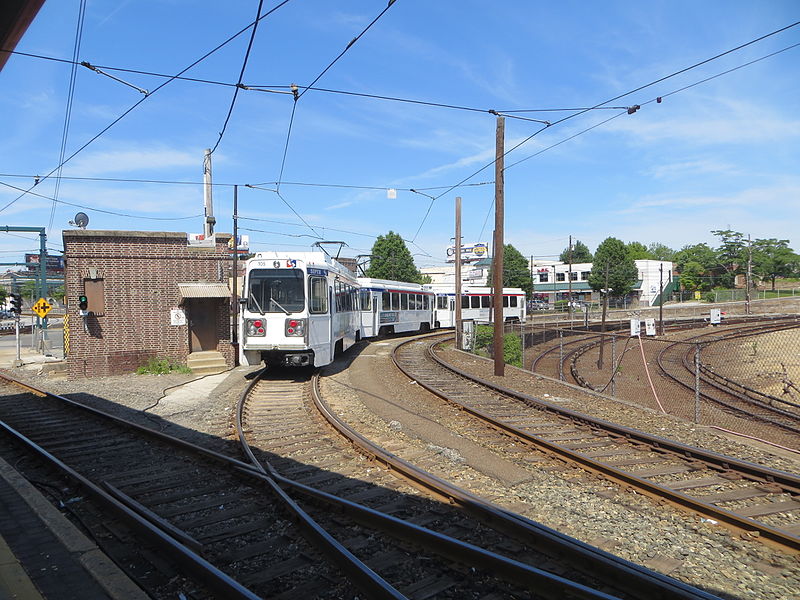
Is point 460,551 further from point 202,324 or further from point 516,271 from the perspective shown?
point 516,271

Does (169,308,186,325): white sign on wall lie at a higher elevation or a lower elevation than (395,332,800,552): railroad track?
higher

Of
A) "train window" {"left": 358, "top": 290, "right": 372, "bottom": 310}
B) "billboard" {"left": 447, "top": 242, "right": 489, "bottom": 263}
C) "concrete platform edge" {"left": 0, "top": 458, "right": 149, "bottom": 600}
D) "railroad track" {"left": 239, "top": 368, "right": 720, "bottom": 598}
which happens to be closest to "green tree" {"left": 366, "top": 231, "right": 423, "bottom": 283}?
"billboard" {"left": 447, "top": 242, "right": 489, "bottom": 263}

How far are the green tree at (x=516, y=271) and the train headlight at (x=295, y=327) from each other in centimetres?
6224

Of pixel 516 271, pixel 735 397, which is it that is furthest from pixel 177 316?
pixel 516 271

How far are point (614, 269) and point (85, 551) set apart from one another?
75.7m

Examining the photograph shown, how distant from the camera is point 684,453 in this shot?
7699mm

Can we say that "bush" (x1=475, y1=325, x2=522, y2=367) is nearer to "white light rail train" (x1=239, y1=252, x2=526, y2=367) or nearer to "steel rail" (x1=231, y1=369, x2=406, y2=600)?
"white light rail train" (x1=239, y1=252, x2=526, y2=367)

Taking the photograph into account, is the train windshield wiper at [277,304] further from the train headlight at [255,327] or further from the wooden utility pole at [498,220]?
the wooden utility pole at [498,220]

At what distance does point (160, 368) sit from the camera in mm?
18031

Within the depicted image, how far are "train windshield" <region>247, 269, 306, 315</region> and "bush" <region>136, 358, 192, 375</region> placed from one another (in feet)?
17.9

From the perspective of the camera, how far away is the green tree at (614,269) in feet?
243

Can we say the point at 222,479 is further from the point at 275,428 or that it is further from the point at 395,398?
the point at 395,398

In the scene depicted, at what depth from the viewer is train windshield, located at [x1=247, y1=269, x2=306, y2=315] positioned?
14.2 m

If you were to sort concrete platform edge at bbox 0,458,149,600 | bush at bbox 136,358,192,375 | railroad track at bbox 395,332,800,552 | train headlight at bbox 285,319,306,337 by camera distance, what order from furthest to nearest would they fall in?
bush at bbox 136,358,192,375 < train headlight at bbox 285,319,306,337 < railroad track at bbox 395,332,800,552 < concrete platform edge at bbox 0,458,149,600
